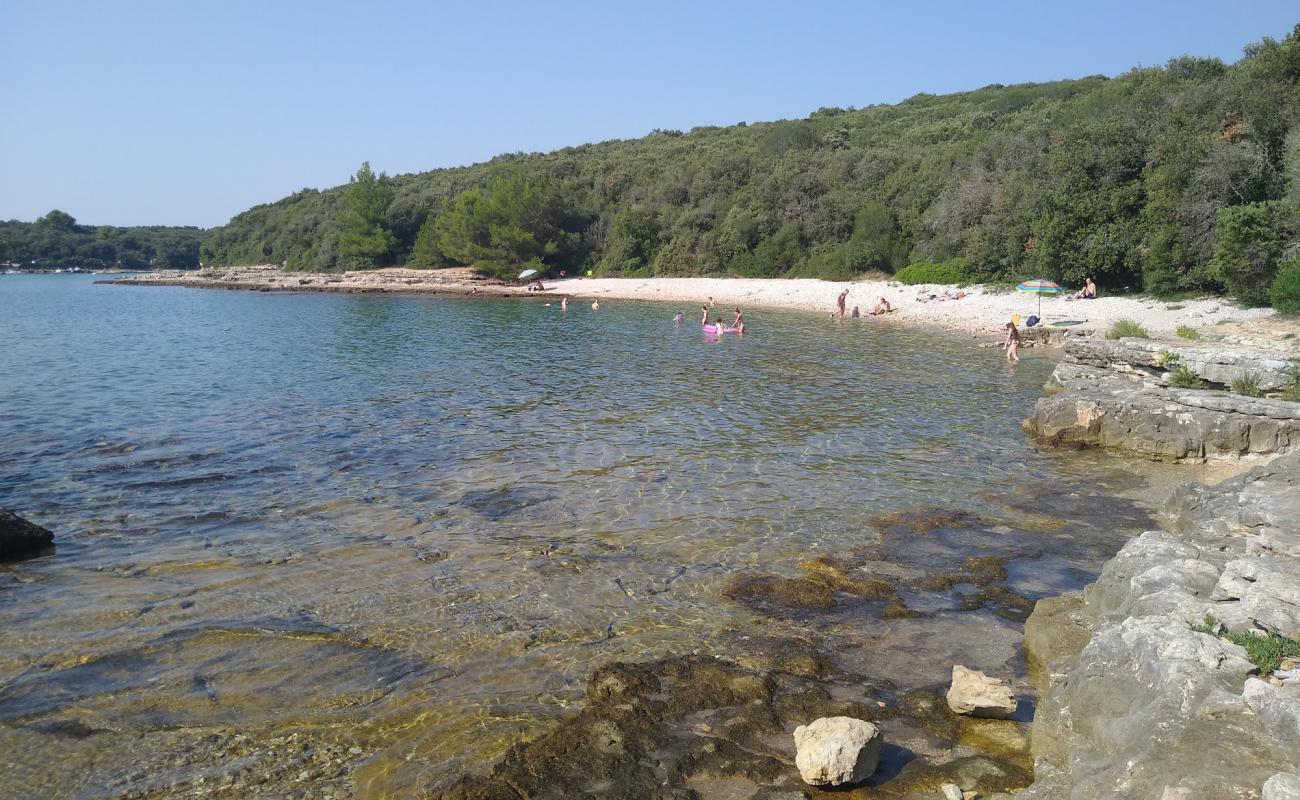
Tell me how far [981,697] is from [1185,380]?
459 inches

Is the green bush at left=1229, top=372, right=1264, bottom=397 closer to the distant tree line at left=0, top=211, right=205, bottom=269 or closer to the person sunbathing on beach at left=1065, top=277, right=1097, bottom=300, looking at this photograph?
the person sunbathing on beach at left=1065, top=277, right=1097, bottom=300

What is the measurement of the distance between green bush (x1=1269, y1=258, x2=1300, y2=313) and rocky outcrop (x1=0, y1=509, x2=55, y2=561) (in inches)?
1100

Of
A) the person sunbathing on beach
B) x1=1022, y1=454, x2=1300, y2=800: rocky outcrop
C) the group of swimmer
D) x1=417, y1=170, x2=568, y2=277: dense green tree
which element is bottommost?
x1=1022, y1=454, x2=1300, y2=800: rocky outcrop

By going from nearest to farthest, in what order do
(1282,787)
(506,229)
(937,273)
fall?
(1282,787)
(937,273)
(506,229)

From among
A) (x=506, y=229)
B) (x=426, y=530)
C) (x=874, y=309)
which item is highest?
(x=506, y=229)

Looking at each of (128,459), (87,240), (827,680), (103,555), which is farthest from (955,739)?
(87,240)

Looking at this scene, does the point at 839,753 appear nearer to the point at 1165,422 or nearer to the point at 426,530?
the point at 426,530

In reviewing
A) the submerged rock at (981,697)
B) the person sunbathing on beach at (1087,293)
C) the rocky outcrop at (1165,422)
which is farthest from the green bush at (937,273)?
the submerged rock at (981,697)

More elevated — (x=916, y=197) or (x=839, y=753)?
(x=916, y=197)

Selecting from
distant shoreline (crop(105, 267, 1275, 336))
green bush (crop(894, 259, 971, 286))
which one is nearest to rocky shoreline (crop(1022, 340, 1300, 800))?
distant shoreline (crop(105, 267, 1275, 336))

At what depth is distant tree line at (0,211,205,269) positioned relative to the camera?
408 feet

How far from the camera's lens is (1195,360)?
14508mm

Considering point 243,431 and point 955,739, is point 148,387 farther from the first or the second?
point 955,739

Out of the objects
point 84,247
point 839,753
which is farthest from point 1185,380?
point 84,247
